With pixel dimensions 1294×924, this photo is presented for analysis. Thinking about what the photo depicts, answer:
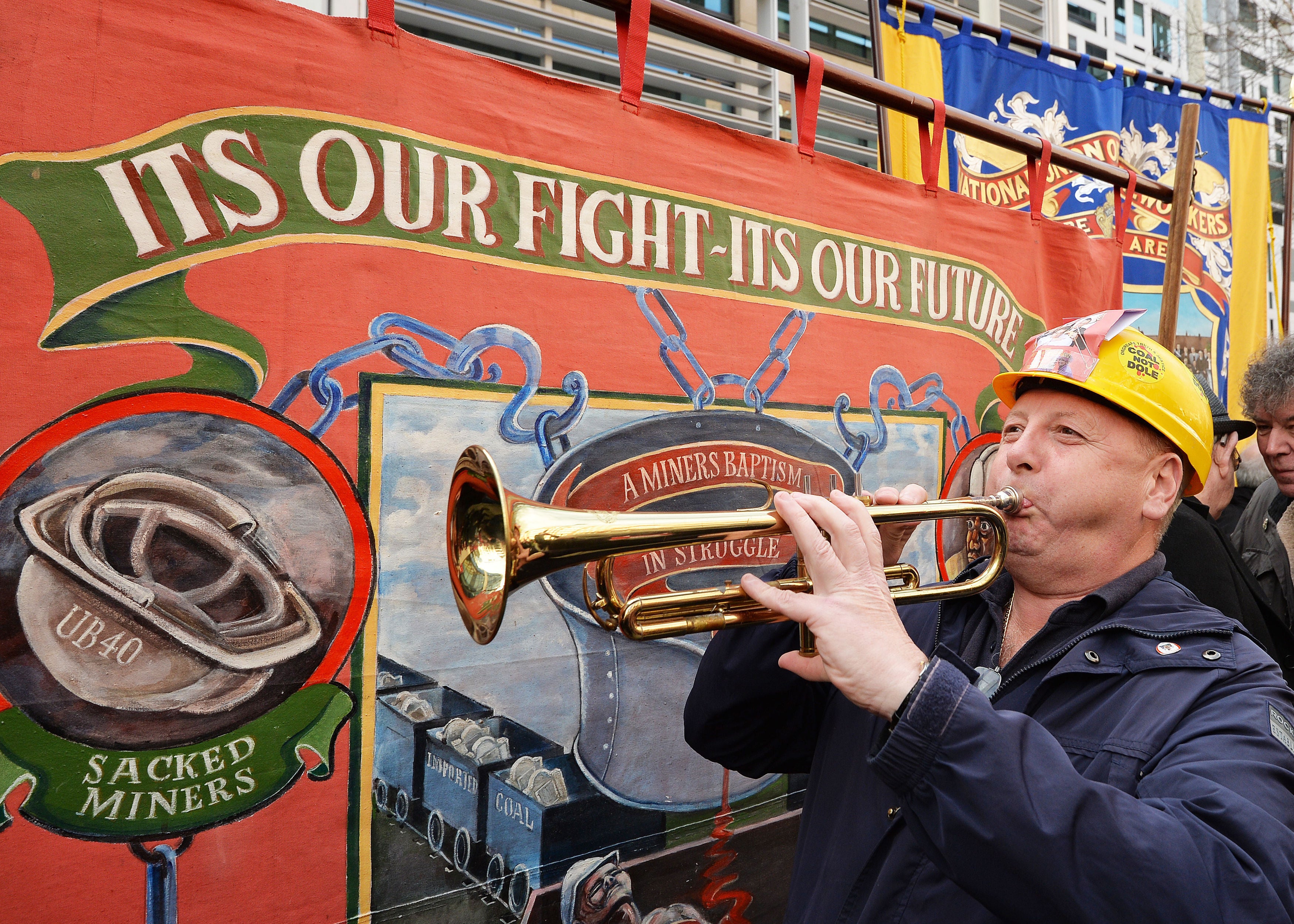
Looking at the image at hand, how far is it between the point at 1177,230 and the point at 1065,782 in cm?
386

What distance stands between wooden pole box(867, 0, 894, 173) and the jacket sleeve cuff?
2851 mm

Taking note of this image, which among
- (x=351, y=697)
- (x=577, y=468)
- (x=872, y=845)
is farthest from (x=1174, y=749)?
(x=351, y=697)

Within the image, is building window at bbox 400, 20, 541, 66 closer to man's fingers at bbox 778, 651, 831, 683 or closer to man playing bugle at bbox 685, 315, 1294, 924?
man playing bugle at bbox 685, 315, 1294, 924

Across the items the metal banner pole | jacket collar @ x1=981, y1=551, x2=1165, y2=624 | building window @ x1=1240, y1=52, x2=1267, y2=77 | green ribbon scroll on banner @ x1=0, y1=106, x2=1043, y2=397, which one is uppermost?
building window @ x1=1240, y1=52, x2=1267, y2=77

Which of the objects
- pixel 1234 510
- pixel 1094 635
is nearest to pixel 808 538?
pixel 1094 635

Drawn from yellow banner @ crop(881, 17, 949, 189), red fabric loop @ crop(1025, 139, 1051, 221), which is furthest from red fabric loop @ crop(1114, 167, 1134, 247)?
yellow banner @ crop(881, 17, 949, 189)

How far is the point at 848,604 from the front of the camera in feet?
4.63

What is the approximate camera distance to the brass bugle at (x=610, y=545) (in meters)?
1.60

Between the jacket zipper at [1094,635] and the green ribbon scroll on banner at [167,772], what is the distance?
1457 mm

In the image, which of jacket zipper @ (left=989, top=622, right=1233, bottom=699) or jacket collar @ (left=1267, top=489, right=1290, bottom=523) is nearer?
jacket zipper @ (left=989, top=622, right=1233, bottom=699)

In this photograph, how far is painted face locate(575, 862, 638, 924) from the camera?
2.30m

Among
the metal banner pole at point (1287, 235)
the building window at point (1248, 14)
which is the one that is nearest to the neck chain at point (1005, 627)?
the metal banner pole at point (1287, 235)

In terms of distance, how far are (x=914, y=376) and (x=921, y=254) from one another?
469mm

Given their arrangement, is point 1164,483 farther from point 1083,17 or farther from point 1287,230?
point 1083,17
